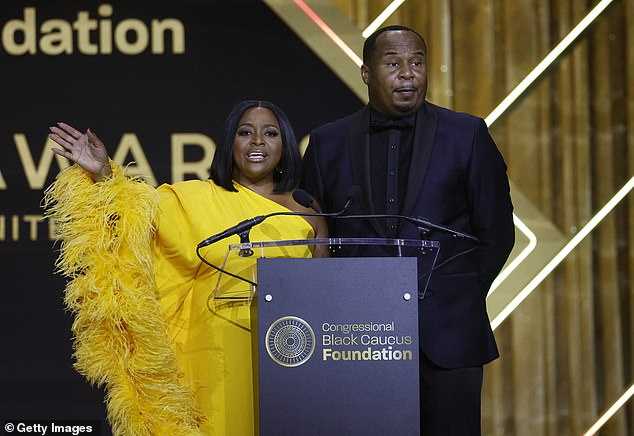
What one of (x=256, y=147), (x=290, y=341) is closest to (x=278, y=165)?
(x=256, y=147)

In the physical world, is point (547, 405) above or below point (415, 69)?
below

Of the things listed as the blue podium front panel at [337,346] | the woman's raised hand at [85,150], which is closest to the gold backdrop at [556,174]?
the woman's raised hand at [85,150]

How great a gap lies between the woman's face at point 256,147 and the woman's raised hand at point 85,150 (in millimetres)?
430

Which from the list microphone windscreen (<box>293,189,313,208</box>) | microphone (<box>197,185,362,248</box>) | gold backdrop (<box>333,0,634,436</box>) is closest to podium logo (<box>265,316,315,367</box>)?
microphone (<box>197,185,362,248</box>)

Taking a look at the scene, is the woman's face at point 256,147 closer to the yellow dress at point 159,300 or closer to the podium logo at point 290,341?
the yellow dress at point 159,300

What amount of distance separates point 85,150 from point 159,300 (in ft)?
1.48

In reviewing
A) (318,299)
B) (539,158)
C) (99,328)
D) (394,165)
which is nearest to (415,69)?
(394,165)

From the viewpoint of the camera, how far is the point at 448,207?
102 inches

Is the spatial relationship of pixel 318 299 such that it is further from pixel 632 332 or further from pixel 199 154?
pixel 632 332

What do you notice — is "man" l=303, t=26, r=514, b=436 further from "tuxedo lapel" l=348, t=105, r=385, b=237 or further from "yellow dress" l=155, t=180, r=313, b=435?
"yellow dress" l=155, t=180, r=313, b=435

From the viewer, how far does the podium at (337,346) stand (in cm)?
198

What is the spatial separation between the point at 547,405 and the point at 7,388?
224 centimetres

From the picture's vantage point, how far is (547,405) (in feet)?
13.4

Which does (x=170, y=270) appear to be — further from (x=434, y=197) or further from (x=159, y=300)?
(x=434, y=197)
